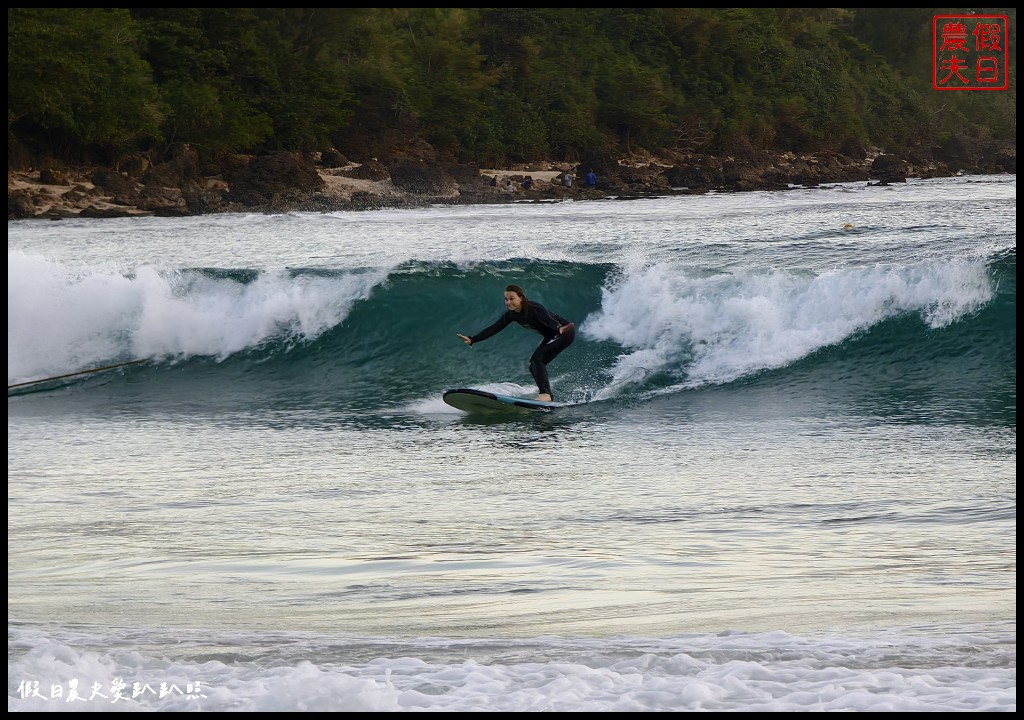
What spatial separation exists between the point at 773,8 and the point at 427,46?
86.8 feet

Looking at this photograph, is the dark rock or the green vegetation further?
the green vegetation

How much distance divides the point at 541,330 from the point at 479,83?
52835mm

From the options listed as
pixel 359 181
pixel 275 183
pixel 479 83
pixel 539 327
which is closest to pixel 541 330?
pixel 539 327

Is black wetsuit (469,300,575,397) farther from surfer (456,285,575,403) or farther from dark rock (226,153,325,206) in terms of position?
dark rock (226,153,325,206)

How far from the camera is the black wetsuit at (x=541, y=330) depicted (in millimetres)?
9633

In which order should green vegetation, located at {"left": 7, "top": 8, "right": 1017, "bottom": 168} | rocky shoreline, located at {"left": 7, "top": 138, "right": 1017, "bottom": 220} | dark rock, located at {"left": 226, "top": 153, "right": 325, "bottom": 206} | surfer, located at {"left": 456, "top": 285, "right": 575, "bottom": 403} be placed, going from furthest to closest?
green vegetation, located at {"left": 7, "top": 8, "right": 1017, "bottom": 168}, dark rock, located at {"left": 226, "top": 153, "right": 325, "bottom": 206}, rocky shoreline, located at {"left": 7, "top": 138, "right": 1017, "bottom": 220}, surfer, located at {"left": 456, "top": 285, "right": 575, "bottom": 403}

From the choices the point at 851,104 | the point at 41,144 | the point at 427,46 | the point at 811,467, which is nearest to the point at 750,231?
the point at 811,467

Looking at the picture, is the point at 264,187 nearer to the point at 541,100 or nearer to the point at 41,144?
the point at 41,144

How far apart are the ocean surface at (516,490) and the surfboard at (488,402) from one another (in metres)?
0.27

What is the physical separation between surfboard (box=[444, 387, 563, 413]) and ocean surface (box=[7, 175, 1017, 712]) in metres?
0.27

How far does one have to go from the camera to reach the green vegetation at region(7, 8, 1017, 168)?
154ft

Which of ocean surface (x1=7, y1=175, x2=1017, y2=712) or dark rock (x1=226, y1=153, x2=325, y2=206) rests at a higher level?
dark rock (x1=226, y1=153, x2=325, y2=206)

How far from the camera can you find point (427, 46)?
61781mm

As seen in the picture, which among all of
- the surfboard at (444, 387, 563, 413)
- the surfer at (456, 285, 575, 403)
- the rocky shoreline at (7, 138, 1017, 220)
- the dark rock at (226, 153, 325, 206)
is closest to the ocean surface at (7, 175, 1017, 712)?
the surfboard at (444, 387, 563, 413)
